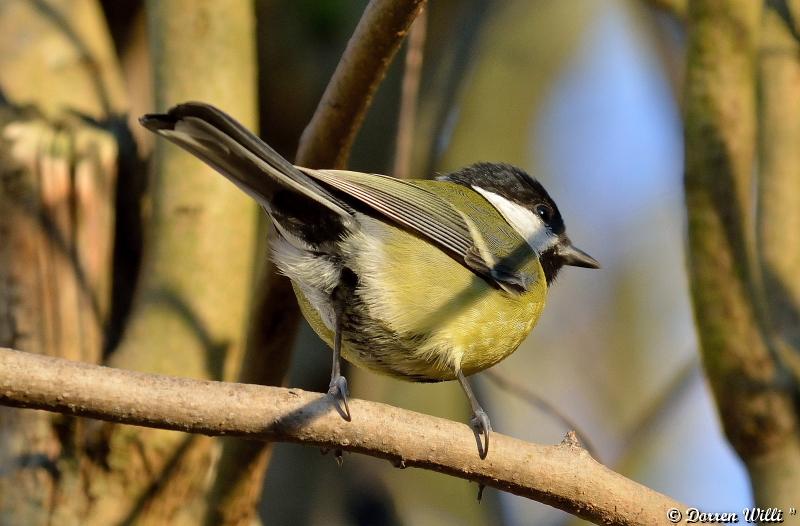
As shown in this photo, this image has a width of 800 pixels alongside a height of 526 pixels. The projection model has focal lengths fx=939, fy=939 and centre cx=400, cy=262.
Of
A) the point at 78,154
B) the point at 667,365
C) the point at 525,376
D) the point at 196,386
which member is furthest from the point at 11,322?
the point at 667,365

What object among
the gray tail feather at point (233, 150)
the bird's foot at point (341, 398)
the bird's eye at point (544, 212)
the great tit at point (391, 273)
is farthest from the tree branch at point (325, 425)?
the bird's eye at point (544, 212)

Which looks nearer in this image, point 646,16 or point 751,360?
point 751,360

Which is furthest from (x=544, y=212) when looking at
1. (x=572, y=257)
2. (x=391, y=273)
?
(x=391, y=273)

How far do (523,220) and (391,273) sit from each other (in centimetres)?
103

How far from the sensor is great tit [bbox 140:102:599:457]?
244 centimetres

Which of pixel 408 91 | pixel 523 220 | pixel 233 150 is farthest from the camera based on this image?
pixel 523 220

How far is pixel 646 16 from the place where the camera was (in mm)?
5379

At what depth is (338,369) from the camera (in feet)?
7.87

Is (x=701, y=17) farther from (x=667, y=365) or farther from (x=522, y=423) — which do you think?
(x=667, y=365)

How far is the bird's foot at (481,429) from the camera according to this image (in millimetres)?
1970

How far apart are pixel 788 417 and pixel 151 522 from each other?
1.90m

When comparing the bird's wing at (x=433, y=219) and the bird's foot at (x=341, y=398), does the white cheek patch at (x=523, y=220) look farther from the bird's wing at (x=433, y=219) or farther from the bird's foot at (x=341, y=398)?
the bird's foot at (x=341, y=398)

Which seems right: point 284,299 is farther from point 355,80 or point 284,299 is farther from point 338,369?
point 355,80

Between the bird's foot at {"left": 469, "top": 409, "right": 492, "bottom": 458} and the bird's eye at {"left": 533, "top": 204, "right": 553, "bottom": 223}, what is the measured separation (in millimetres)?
1263
